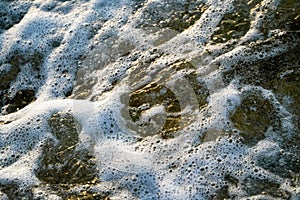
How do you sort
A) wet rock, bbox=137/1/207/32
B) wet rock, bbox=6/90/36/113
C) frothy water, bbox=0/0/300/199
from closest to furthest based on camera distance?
frothy water, bbox=0/0/300/199 → wet rock, bbox=6/90/36/113 → wet rock, bbox=137/1/207/32

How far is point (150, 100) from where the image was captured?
2.88m

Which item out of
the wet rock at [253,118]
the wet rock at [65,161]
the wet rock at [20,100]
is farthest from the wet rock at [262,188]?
the wet rock at [20,100]

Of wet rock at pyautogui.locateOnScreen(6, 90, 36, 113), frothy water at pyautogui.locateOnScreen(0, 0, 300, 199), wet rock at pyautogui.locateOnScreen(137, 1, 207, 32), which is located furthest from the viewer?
wet rock at pyautogui.locateOnScreen(137, 1, 207, 32)

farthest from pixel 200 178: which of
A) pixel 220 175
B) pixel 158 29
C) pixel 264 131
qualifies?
pixel 158 29

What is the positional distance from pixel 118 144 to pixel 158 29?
99 cm

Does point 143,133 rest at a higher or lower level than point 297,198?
higher

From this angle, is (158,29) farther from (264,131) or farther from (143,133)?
(264,131)

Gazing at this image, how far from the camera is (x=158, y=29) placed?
10.6 feet

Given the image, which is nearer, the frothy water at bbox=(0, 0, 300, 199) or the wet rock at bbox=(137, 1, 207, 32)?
the frothy water at bbox=(0, 0, 300, 199)

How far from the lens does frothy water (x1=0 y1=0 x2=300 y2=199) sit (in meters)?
2.54

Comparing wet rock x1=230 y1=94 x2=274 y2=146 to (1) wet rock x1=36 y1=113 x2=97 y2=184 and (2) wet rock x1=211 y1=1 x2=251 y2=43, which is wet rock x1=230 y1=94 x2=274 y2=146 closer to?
(2) wet rock x1=211 y1=1 x2=251 y2=43

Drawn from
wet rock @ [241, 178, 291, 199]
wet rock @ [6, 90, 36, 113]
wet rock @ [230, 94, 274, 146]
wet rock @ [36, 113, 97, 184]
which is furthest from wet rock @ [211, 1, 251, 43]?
wet rock @ [6, 90, 36, 113]

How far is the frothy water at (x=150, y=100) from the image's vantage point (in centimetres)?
254

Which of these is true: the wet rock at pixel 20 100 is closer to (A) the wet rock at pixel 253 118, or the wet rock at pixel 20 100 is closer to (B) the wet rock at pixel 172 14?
(B) the wet rock at pixel 172 14
